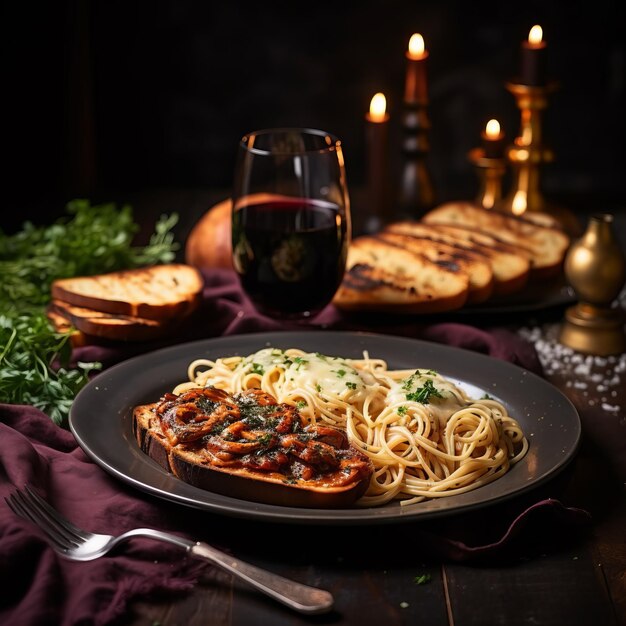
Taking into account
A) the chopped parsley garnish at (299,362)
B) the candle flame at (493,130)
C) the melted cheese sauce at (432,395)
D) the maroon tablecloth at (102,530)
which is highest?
the candle flame at (493,130)

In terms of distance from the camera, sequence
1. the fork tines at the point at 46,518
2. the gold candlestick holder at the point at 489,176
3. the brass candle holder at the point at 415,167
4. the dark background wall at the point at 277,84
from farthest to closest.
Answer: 1. the dark background wall at the point at 277,84
2. the gold candlestick holder at the point at 489,176
3. the brass candle holder at the point at 415,167
4. the fork tines at the point at 46,518

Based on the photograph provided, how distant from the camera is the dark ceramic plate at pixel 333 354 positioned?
237 cm

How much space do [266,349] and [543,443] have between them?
100 centimetres

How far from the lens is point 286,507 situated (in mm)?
2461

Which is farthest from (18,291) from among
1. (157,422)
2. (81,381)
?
(157,422)

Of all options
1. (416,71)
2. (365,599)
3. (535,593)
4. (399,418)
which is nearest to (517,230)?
(416,71)

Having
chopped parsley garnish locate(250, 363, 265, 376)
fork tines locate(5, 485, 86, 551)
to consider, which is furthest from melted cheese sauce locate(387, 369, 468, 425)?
fork tines locate(5, 485, 86, 551)

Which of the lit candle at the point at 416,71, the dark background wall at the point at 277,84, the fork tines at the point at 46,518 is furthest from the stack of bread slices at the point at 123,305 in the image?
the dark background wall at the point at 277,84

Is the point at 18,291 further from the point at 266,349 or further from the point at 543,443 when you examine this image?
the point at 543,443

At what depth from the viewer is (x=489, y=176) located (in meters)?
5.47

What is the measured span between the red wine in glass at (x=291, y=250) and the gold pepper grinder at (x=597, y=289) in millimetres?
946

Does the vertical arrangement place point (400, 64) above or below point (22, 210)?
above

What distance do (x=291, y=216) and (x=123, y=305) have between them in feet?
2.41

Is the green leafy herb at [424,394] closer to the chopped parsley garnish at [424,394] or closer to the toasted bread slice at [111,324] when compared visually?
the chopped parsley garnish at [424,394]
